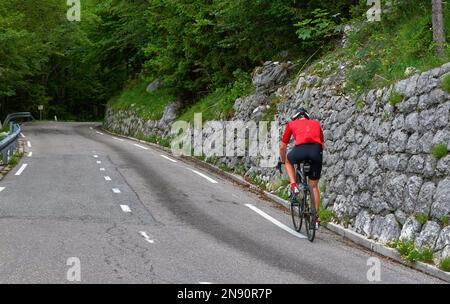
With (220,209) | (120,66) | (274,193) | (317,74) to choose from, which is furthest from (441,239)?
(120,66)

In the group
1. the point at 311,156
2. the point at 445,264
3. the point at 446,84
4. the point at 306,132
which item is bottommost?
the point at 445,264

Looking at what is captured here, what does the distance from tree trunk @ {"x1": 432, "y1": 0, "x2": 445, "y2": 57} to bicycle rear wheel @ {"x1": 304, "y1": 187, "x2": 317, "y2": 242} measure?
4155 mm

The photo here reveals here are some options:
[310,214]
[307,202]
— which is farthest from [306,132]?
[310,214]

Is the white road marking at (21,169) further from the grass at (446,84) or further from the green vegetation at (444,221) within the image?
the green vegetation at (444,221)

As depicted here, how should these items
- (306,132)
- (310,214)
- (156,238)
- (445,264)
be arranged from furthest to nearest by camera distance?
(306,132)
(310,214)
(156,238)
(445,264)

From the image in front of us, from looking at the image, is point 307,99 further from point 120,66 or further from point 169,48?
point 120,66

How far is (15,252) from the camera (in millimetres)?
7816

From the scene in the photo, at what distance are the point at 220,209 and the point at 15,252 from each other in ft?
18.1

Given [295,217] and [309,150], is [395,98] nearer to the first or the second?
[309,150]

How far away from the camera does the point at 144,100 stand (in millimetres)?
38000

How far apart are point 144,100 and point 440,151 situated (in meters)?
30.8

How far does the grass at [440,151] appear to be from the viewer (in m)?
8.66

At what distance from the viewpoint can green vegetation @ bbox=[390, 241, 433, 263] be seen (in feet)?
26.5

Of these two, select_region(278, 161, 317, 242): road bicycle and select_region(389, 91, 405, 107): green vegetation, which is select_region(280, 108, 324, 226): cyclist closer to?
select_region(278, 161, 317, 242): road bicycle
